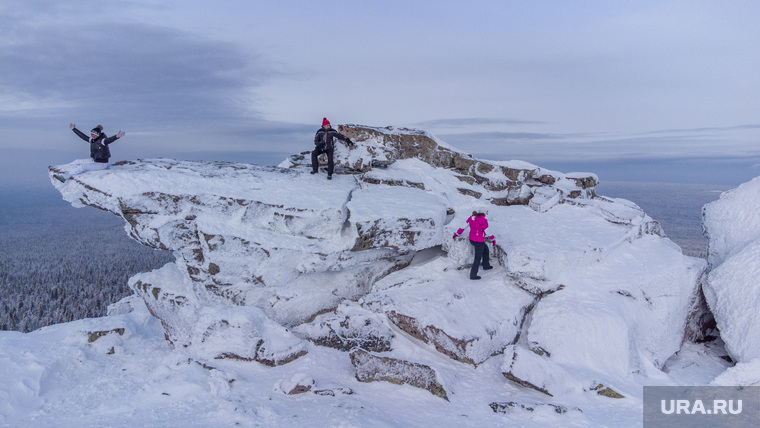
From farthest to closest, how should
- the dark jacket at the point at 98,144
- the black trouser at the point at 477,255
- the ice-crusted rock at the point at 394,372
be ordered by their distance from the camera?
1. the dark jacket at the point at 98,144
2. the black trouser at the point at 477,255
3. the ice-crusted rock at the point at 394,372

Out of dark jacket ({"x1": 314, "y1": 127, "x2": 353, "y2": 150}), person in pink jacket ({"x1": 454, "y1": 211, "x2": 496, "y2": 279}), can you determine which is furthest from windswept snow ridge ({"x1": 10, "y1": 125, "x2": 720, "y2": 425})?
dark jacket ({"x1": 314, "y1": 127, "x2": 353, "y2": 150})

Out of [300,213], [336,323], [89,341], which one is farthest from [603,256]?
[89,341]

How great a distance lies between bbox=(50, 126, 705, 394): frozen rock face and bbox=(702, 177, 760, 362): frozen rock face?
0.82 m

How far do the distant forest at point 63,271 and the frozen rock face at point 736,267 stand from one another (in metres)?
55.1

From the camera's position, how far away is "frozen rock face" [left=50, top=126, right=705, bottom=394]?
1119 centimetres

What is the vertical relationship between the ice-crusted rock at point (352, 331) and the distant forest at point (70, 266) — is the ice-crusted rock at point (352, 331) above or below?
above

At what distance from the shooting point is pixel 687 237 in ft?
317

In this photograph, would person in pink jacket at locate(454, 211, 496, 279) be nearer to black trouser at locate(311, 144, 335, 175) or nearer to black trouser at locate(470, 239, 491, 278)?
black trouser at locate(470, 239, 491, 278)

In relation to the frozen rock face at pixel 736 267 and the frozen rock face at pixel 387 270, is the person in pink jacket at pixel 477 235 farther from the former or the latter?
the frozen rock face at pixel 736 267

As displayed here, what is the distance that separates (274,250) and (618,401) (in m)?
11.1

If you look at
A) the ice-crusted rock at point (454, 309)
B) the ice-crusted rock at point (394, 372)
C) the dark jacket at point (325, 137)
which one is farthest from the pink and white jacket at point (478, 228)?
the dark jacket at point (325, 137)

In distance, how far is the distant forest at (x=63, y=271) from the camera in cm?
4838

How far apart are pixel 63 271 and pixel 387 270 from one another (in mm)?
87686

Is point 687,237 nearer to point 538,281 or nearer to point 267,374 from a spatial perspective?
point 538,281
